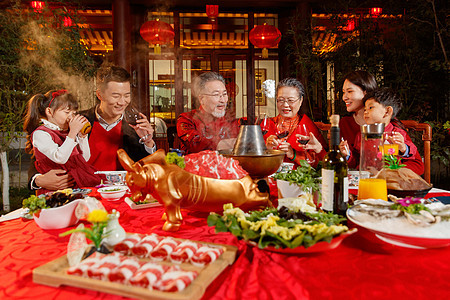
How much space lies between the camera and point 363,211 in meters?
1.13

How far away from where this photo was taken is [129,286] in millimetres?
725

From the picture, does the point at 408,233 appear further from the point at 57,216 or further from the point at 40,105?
the point at 40,105

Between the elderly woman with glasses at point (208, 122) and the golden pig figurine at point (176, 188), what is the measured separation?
1.91m

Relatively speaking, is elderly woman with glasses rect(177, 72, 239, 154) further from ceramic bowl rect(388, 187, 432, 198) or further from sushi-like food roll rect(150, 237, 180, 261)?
sushi-like food roll rect(150, 237, 180, 261)

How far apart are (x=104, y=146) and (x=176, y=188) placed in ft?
6.64

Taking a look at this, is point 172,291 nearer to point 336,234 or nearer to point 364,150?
point 336,234

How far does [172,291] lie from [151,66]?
20.4 ft

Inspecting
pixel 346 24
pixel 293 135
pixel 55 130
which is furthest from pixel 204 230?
pixel 346 24

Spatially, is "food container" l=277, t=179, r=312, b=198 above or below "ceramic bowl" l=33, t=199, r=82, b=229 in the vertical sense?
above

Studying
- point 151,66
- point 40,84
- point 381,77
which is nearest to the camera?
point 40,84

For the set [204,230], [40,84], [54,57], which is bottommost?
[204,230]

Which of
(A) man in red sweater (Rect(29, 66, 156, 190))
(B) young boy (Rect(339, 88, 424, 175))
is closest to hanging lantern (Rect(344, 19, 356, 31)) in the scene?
(B) young boy (Rect(339, 88, 424, 175))

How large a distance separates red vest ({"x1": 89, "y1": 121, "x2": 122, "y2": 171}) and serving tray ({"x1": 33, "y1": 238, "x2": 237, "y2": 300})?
2.17 metres

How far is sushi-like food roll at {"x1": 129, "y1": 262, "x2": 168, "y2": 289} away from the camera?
72 centimetres
